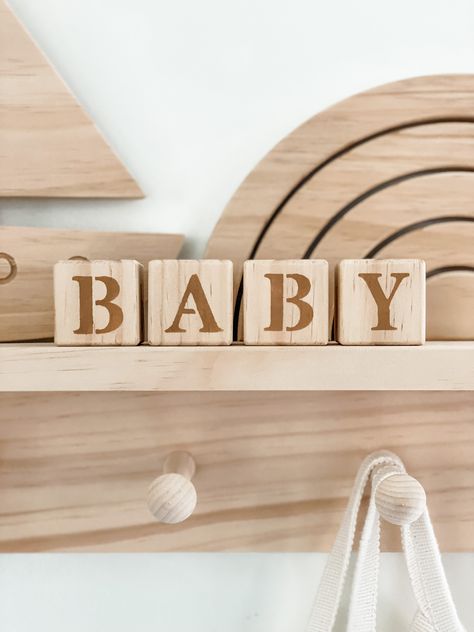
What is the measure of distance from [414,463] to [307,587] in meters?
0.13

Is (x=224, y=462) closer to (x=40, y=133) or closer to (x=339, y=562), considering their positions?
(x=339, y=562)

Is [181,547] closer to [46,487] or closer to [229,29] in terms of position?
[46,487]

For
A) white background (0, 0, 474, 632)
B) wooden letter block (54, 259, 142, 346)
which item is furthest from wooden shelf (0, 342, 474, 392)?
white background (0, 0, 474, 632)

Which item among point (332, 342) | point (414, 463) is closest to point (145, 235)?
point (332, 342)

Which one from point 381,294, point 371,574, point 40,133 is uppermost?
point 40,133

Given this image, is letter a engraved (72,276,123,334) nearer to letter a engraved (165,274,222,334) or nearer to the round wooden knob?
letter a engraved (165,274,222,334)

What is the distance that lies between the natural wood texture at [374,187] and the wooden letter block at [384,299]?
8cm

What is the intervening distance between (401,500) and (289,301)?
13cm

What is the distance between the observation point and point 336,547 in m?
0.43

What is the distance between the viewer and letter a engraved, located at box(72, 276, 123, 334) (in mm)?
363

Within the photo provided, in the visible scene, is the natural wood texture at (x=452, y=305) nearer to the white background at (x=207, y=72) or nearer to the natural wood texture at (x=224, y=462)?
the natural wood texture at (x=224, y=462)

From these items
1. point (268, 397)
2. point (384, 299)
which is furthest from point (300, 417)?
point (384, 299)

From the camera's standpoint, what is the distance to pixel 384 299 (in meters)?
0.36

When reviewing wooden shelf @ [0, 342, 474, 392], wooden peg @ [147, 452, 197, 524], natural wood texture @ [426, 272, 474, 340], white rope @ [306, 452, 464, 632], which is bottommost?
white rope @ [306, 452, 464, 632]
